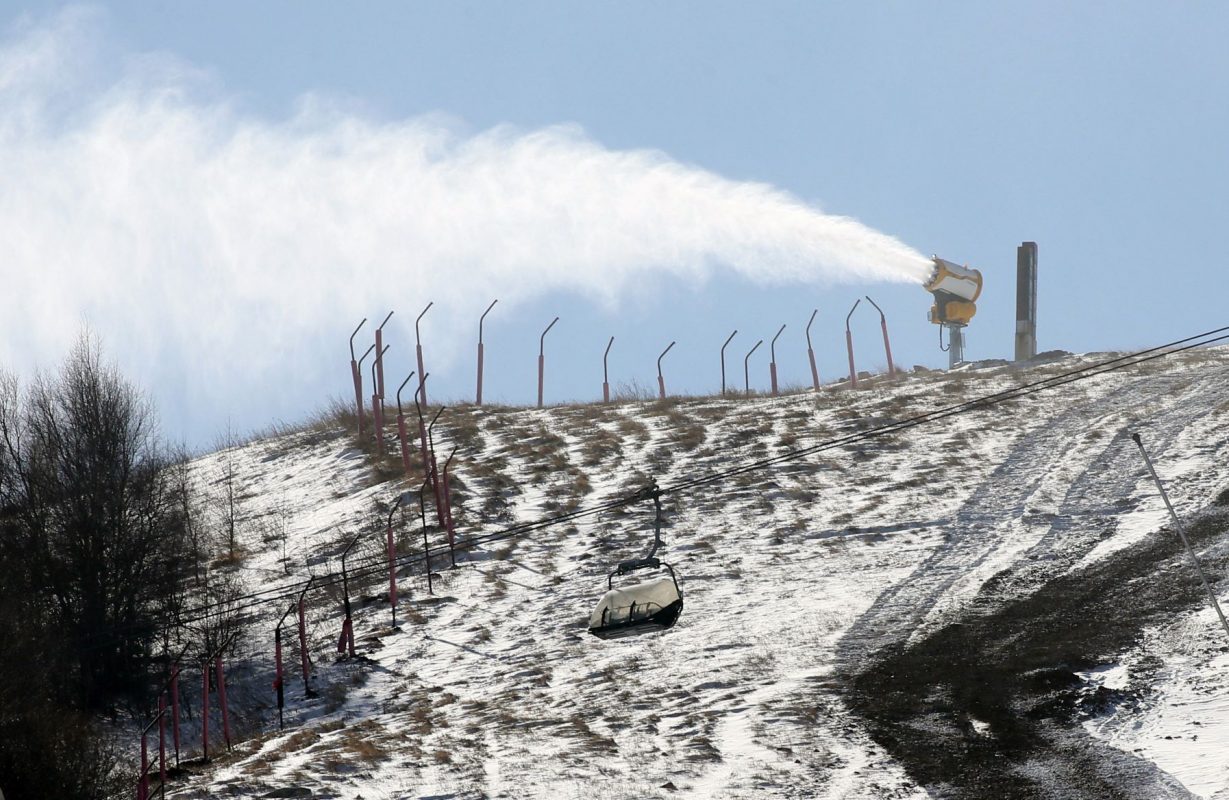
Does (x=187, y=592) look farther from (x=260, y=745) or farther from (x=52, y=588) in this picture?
(x=260, y=745)

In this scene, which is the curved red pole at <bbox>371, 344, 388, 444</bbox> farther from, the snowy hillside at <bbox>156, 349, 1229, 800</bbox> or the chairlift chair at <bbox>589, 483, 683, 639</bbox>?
the chairlift chair at <bbox>589, 483, 683, 639</bbox>

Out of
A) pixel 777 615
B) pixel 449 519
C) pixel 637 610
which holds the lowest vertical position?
pixel 777 615

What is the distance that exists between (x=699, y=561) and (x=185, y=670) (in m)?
11.4

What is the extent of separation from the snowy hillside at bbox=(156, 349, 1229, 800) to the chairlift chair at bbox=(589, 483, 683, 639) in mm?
1376

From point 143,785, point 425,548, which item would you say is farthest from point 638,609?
point 425,548

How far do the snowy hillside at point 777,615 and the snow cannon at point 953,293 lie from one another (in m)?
10.3

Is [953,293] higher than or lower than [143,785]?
higher

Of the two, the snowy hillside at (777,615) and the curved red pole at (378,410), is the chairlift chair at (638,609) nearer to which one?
the snowy hillside at (777,615)

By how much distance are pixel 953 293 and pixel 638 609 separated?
1454 inches

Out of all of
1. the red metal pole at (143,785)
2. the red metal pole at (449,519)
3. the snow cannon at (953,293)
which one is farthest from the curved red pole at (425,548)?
the snow cannon at (953,293)

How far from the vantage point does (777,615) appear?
30.8 meters

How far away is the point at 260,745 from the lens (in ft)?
84.8

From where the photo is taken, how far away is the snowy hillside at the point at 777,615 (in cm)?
2259

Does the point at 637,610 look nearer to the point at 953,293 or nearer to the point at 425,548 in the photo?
the point at 425,548
